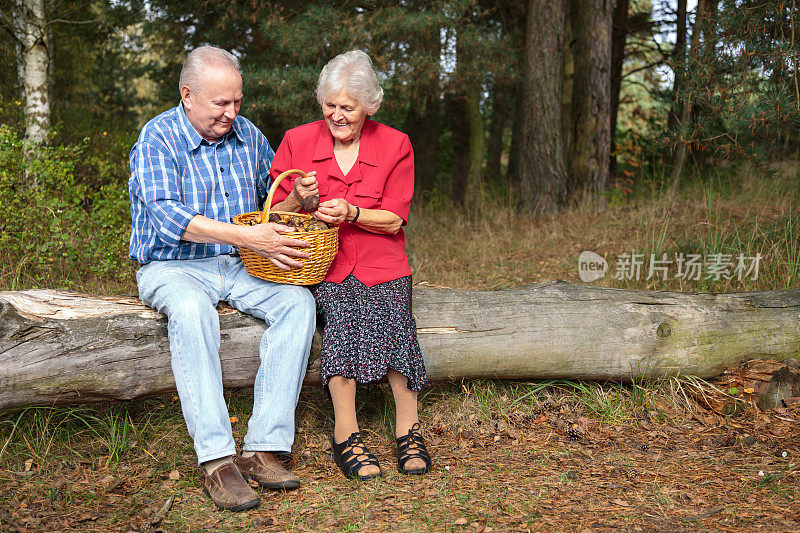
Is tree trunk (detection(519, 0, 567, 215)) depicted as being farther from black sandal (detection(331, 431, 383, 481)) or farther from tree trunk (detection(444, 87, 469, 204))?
black sandal (detection(331, 431, 383, 481))

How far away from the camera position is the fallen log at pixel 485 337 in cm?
285

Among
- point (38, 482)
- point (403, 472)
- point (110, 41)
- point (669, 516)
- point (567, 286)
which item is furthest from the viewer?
point (110, 41)

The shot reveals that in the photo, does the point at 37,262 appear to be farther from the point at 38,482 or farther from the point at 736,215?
the point at 736,215

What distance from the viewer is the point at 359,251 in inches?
130

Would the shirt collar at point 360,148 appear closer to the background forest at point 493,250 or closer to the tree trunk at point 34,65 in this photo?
the background forest at point 493,250

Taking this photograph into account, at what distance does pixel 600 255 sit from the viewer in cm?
628

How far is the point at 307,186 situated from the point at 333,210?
161mm

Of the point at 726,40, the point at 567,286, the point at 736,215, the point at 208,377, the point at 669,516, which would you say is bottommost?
the point at 669,516

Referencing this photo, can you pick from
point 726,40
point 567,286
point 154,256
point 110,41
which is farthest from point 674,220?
point 110,41

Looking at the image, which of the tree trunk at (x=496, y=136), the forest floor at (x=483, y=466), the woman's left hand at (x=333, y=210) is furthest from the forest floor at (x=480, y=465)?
the tree trunk at (x=496, y=136)

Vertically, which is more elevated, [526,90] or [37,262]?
[526,90]

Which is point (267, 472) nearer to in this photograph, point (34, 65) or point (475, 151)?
point (34, 65)

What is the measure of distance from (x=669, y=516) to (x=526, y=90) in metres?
6.32

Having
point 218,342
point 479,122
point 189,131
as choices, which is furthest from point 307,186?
point 479,122
